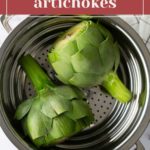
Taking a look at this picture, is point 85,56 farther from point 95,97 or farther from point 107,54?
point 95,97

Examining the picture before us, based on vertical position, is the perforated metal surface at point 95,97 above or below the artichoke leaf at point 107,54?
below

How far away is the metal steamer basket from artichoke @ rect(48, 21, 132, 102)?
3 centimetres

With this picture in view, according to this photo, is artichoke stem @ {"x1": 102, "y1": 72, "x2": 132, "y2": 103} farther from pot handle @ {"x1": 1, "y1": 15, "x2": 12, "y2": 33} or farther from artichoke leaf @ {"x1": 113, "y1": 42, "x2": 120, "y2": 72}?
pot handle @ {"x1": 1, "y1": 15, "x2": 12, "y2": 33}

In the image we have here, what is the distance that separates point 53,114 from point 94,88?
0.16 metres

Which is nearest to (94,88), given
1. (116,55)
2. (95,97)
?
(95,97)

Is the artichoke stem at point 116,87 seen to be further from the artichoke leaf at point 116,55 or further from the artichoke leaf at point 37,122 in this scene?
the artichoke leaf at point 37,122

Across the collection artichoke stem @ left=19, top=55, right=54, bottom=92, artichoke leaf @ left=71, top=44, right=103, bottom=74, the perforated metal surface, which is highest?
artichoke leaf @ left=71, top=44, right=103, bottom=74

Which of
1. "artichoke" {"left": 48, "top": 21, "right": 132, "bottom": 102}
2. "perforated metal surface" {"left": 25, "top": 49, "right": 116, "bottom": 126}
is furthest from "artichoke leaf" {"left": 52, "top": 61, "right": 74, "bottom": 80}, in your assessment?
"perforated metal surface" {"left": 25, "top": 49, "right": 116, "bottom": 126}

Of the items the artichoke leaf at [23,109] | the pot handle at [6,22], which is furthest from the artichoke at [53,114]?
the pot handle at [6,22]

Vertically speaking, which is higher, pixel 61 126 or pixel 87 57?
pixel 87 57

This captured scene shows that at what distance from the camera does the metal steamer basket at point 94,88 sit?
3.03ft

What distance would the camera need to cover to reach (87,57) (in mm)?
903

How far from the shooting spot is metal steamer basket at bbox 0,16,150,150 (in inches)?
36.3

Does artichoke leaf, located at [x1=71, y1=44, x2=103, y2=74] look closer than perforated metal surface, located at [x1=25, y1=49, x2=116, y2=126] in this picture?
Yes
